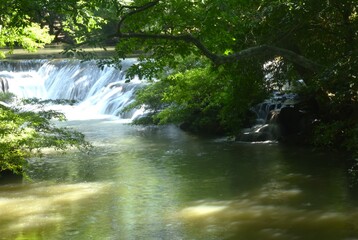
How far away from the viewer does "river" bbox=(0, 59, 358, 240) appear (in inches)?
311

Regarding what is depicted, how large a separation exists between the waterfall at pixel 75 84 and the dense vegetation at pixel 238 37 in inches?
395

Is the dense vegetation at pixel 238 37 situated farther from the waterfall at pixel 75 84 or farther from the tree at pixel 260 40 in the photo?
the waterfall at pixel 75 84

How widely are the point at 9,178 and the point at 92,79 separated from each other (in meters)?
16.5

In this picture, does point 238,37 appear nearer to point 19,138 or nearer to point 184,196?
point 184,196

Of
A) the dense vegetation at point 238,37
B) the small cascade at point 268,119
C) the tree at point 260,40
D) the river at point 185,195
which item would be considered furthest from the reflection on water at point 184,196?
the tree at point 260,40

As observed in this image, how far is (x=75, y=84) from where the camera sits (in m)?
27.8

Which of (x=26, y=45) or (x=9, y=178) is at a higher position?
(x=26, y=45)

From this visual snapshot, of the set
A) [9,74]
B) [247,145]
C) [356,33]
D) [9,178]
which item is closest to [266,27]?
[356,33]

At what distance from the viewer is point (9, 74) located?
95.6 ft

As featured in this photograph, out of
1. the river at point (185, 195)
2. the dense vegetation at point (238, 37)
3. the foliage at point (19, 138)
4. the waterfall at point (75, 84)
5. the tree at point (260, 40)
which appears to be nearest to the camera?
the dense vegetation at point (238, 37)

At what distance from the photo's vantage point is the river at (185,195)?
311 inches

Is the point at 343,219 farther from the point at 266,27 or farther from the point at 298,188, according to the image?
the point at 266,27

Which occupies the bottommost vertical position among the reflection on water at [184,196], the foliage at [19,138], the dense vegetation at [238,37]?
the reflection on water at [184,196]

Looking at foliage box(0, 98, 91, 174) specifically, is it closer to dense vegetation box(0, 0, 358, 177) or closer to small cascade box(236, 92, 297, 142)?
dense vegetation box(0, 0, 358, 177)
